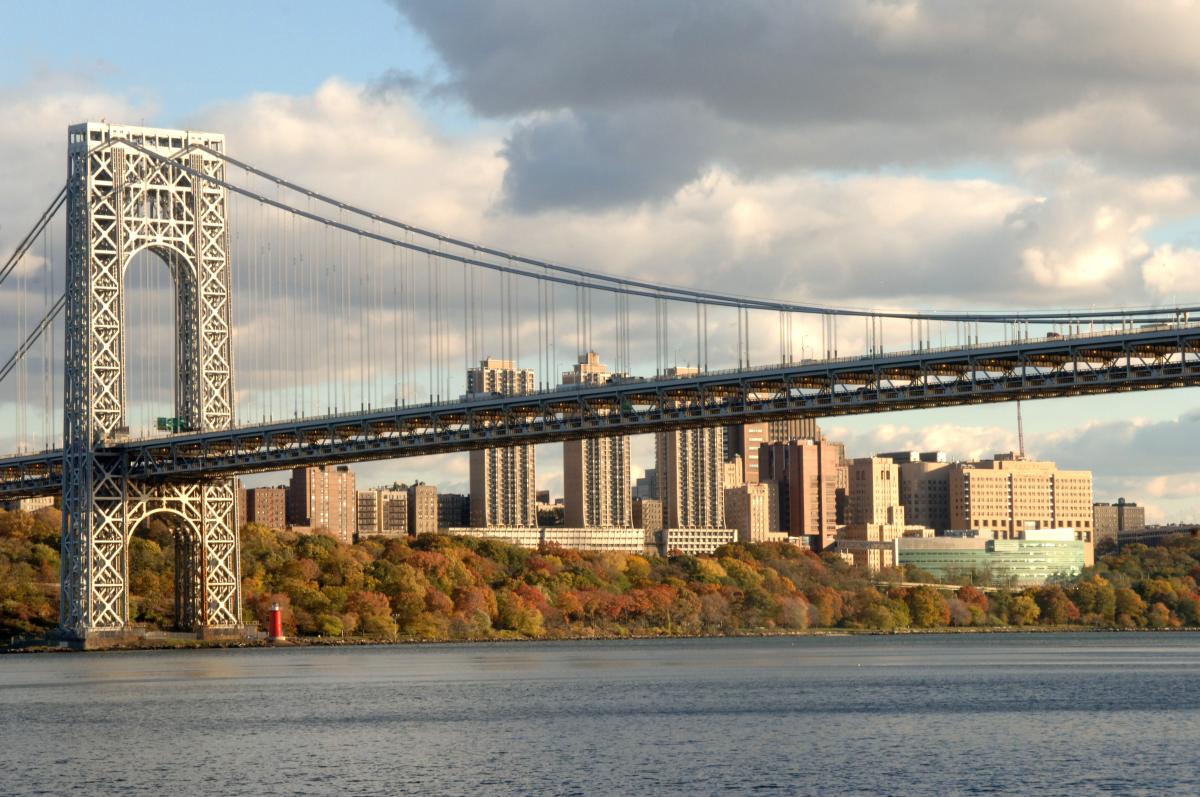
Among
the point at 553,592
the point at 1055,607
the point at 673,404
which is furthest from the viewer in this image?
the point at 1055,607

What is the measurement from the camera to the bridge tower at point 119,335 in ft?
245

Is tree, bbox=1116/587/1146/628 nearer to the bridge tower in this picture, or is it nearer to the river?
the river

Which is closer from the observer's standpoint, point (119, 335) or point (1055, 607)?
point (119, 335)

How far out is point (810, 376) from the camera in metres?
64.2

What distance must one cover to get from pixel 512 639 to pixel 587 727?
2359 inches

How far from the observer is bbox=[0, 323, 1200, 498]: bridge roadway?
5844 cm

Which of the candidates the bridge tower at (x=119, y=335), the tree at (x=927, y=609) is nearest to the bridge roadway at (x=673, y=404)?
the bridge tower at (x=119, y=335)

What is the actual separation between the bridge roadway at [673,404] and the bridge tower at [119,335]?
1245mm

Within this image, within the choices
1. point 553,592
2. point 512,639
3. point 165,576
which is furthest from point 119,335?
point 553,592

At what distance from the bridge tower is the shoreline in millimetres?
1438

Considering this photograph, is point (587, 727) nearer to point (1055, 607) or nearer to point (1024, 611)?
point (1055, 607)

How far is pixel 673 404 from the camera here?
6950 cm

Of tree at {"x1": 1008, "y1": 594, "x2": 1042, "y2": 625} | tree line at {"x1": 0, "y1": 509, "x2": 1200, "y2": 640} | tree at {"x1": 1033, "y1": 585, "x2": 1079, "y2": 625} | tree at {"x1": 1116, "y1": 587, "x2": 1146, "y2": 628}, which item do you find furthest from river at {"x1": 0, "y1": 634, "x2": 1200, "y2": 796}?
tree at {"x1": 1116, "y1": 587, "x2": 1146, "y2": 628}

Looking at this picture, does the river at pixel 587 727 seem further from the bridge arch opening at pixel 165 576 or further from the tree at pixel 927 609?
the tree at pixel 927 609
